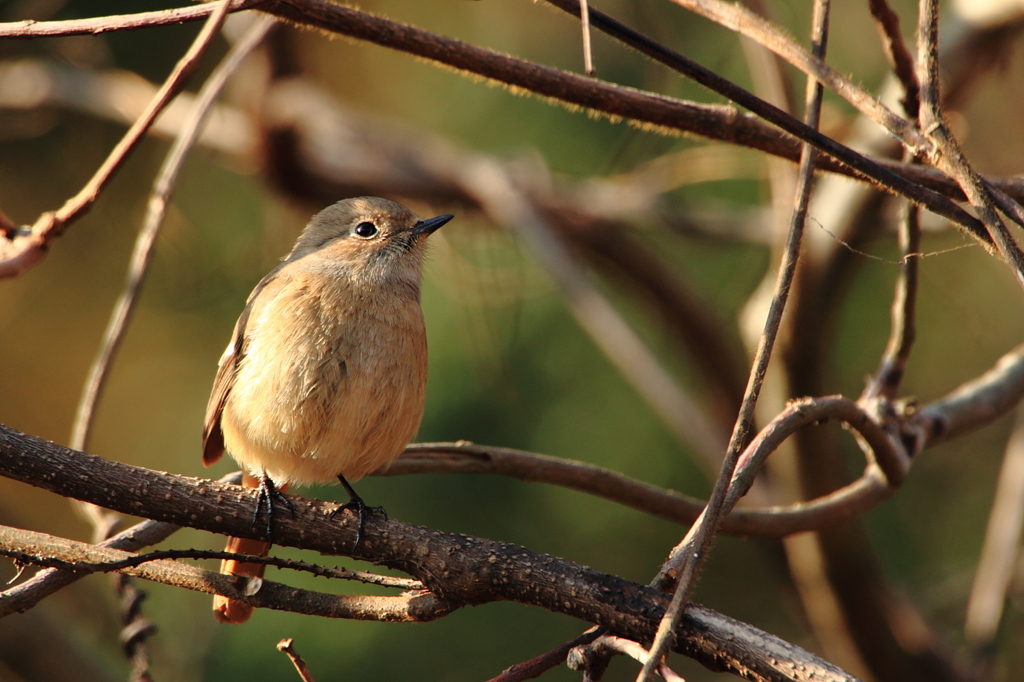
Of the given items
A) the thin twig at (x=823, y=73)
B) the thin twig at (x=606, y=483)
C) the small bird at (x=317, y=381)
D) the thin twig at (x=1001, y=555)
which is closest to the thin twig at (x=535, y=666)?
the thin twig at (x=606, y=483)

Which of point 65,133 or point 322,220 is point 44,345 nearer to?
point 65,133

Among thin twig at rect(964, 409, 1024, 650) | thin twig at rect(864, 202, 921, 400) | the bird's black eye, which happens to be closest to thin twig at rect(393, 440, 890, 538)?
thin twig at rect(864, 202, 921, 400)

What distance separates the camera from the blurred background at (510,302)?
4.98m

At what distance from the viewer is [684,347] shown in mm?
5121

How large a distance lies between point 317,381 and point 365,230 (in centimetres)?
94

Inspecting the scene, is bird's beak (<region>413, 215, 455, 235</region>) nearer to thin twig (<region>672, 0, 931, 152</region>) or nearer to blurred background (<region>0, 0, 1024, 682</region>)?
blurred background (<region>0, 0, 1024, 682</region>)

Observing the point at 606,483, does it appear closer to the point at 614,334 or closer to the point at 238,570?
the point at 238,570

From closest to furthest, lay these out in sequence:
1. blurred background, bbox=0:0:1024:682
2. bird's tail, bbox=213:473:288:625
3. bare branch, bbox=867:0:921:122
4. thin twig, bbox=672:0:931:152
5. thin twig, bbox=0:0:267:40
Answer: thin twig, bbox=672:0:931:152, thin twig, bbox=0:0:267:40, bare branch, bbox=867:0:921:122, bird's tail, bbox=213:473:288:625, blurred background, bbox=0:0:1024:682

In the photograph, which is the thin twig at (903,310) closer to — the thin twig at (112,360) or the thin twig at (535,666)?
the thin twig at (535,666)

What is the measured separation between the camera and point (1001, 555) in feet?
12.5

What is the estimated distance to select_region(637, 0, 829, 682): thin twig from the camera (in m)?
1.42

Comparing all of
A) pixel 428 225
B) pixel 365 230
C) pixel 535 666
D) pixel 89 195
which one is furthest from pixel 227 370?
pixel 535 666

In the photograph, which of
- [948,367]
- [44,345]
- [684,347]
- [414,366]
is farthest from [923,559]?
[44,345]

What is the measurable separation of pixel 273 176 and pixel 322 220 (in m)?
2.01
